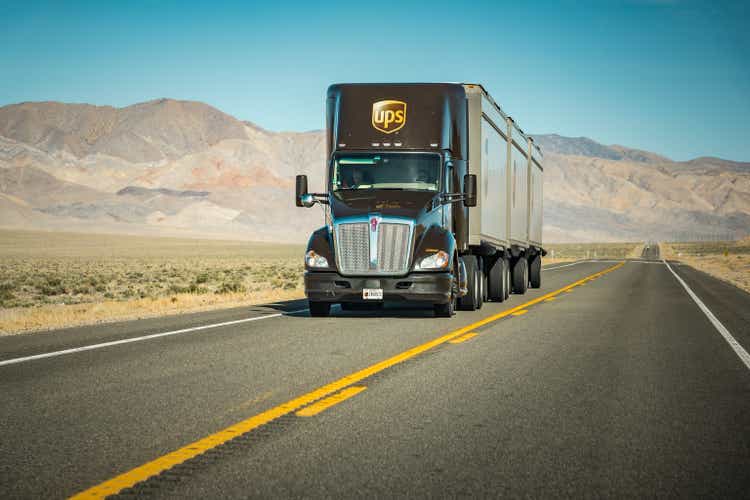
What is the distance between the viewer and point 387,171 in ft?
50.1

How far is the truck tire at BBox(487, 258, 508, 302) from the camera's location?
19297 mm

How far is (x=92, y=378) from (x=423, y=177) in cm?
827

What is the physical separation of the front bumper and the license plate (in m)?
0.05

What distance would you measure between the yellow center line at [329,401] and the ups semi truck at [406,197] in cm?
618

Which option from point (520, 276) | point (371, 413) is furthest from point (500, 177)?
point (371, 413)

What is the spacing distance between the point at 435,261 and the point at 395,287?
2.52 ft

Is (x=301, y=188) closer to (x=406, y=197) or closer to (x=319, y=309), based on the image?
(x=406, y=197)

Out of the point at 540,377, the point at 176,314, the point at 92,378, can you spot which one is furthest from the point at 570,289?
the point at 92,378

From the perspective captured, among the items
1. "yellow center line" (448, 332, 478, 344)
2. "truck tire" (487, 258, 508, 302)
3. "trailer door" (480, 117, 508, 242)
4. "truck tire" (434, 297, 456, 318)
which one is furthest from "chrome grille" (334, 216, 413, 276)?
"truck tire" (487, 258, 508, 302)

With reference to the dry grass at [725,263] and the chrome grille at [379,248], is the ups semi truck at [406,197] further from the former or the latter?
the dry grass at [725,263]

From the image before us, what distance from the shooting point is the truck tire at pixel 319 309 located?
1471 cm

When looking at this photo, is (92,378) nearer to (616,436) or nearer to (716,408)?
(616,436)

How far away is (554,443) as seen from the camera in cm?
572

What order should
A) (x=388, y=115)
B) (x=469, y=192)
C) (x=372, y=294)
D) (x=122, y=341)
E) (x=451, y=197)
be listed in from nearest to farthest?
1. (x=122, y=341)
2. (x=372, y=294)
3. (x=469, y=192)
4. (x=451, y=197)
5. (x=388, y=115)
